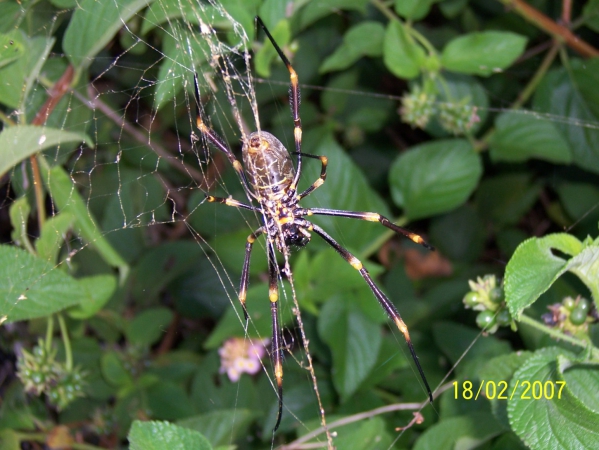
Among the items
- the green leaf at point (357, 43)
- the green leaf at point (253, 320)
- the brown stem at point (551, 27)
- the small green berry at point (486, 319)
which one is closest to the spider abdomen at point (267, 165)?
the green leaf at point (253, 320)

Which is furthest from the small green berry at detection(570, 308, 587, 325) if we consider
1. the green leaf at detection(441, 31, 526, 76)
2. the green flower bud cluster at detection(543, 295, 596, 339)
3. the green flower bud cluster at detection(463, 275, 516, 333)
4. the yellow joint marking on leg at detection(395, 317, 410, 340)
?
the green leaf at detection(441, 31, 526, 76)

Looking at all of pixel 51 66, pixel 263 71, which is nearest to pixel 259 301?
pixel 263 71

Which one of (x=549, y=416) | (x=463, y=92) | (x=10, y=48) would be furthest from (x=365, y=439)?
(x=463, y=92)

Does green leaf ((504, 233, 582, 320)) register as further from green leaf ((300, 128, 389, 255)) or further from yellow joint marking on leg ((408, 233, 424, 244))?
green leaf ((300, 128, 389, 255))

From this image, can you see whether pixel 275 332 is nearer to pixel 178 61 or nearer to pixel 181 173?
pixel 178 61

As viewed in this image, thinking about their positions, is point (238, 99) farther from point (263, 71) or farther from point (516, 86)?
point (516, 86)

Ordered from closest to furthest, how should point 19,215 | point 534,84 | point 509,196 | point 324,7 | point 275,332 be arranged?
point 19,215 < point 275,332 < point 324,7 < point 534,84 < point 509,196
